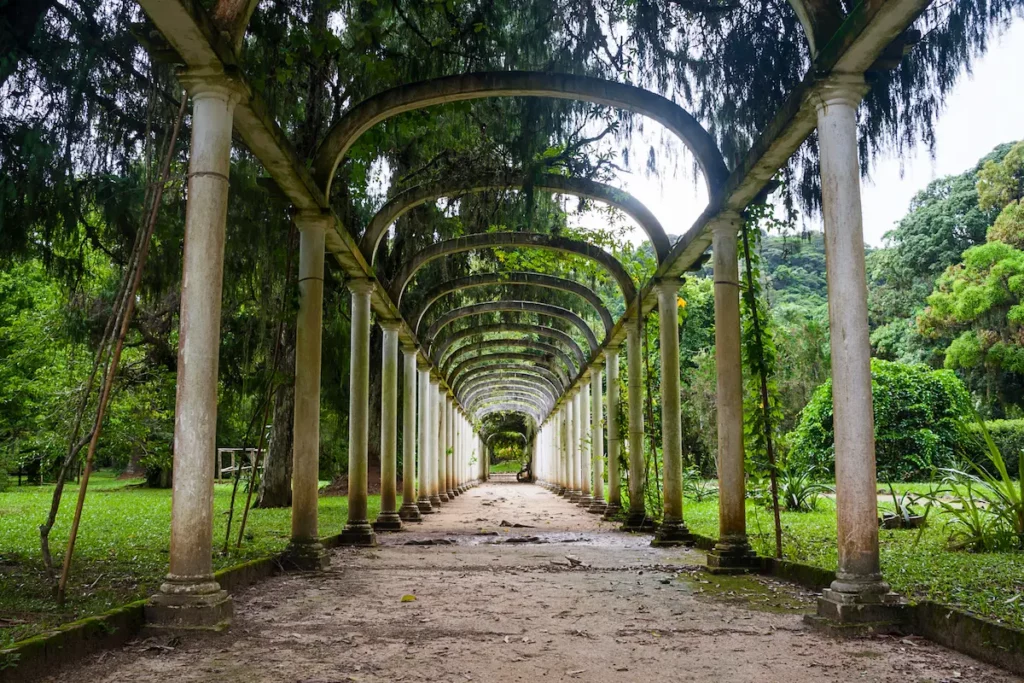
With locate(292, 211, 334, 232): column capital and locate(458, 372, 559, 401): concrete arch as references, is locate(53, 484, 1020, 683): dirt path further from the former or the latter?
locate(458, 372, 559, 401): concrete arch

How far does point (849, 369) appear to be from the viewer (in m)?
4.77

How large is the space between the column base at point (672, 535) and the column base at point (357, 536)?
11.7 feet

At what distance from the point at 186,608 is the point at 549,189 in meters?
6.93

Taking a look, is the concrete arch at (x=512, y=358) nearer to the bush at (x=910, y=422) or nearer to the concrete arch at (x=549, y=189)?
the bush at (x=910, y=422)

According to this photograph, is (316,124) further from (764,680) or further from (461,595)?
(764,680)

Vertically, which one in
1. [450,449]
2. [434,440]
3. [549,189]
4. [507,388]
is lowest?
[450,449]

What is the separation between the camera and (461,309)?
16.2 m

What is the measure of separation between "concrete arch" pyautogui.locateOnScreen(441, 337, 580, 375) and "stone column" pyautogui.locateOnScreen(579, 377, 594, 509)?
72 cm

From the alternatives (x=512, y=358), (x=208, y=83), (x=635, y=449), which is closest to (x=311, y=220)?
(x=208, y=83)

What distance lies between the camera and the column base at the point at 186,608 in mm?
4445

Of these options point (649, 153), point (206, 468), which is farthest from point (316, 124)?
point (206, 468)

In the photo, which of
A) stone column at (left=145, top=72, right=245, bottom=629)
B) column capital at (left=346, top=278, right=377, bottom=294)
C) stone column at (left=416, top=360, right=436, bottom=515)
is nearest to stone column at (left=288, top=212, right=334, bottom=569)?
column capital at (left=346, top=278, right=377, bottom=294)

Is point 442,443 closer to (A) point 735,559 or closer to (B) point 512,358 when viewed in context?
(B) point 512,358

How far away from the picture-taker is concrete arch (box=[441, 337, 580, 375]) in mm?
19953
